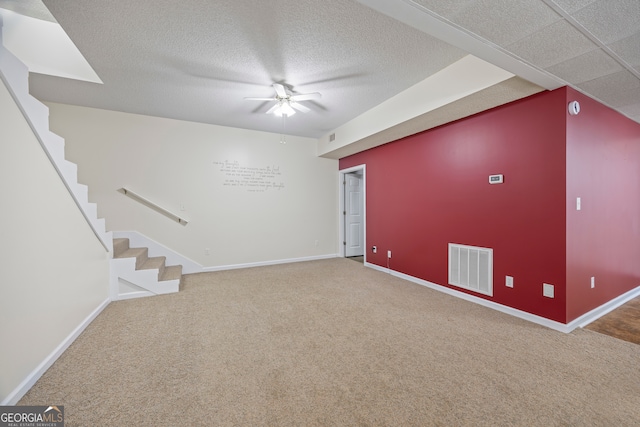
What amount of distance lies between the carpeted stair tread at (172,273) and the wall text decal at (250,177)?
169 cm

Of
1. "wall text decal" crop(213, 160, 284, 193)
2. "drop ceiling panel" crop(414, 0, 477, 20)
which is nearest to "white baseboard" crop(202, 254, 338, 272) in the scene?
"wall text decal" crop(213, 160, 284, 193)

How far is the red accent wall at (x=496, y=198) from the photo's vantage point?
2414 millimetres

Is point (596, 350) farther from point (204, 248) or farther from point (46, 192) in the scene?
point (204, 248)

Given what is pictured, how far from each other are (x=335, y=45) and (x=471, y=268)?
3042mm

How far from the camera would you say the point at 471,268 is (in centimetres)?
312

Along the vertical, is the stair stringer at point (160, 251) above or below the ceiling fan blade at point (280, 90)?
below

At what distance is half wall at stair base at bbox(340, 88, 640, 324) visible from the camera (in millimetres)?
2393

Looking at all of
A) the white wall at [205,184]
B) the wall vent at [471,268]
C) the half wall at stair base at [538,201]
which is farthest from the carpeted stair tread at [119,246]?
the wall vent at [471,268]

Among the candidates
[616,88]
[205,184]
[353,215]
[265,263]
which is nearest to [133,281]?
[205,184]

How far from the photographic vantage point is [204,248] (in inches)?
179

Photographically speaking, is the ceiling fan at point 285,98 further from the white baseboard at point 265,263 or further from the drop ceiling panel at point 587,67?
the white baseboard at point 265,263

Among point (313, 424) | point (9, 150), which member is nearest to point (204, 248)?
point (9, 150)

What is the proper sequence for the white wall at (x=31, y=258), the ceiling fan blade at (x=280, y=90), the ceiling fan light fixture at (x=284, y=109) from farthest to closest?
1. the ceiling fan light fixture at (x=284, y=109)
2. the ceiling fan blade at (x=280, y=90)
3. the white wall at (x=31, y=258)

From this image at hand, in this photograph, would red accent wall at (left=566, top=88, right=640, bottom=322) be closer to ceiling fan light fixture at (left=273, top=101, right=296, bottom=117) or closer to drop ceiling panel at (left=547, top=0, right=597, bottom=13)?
drop ceiling panel at (left=547, top=0, right=597, bottom=13)
